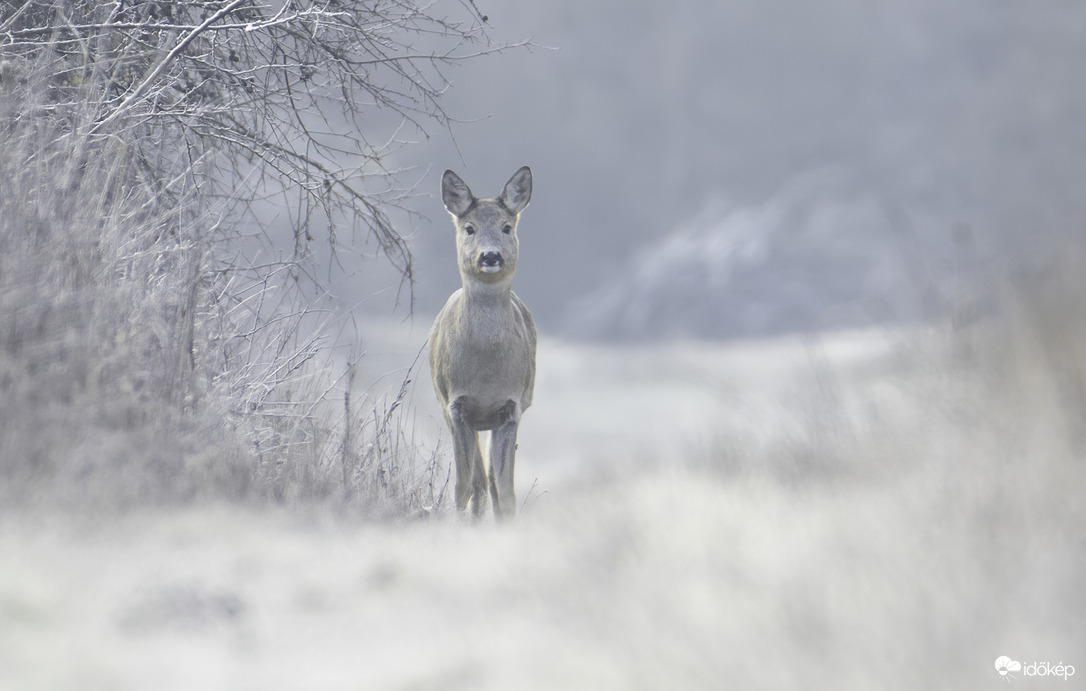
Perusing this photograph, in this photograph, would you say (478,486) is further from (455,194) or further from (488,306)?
(455,194)

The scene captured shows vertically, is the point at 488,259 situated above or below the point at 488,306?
above

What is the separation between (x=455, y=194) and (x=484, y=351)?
142cm

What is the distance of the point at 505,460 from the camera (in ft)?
21.0

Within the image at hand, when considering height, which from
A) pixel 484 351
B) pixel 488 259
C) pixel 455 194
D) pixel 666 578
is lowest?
pixel 666 578

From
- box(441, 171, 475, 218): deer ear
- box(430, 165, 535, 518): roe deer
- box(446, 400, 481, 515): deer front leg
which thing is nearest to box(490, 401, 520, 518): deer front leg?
box(430, 165, 535, 518): roe deer

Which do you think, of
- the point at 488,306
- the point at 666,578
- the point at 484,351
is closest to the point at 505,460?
the point at 484,351

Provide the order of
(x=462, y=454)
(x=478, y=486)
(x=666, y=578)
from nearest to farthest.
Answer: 1. (x=666, y=578)
2. (x=462, y=454)
3. (x=478, y=486)

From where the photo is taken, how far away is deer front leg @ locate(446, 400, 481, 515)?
255 inches

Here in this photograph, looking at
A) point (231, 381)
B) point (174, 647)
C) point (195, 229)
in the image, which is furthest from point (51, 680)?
point (195, 229)

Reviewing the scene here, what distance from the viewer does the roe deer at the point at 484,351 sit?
650 centimetres

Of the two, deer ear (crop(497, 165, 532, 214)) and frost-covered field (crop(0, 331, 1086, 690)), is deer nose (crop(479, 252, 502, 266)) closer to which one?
deer ear (crop(497, 165, 532, 214))

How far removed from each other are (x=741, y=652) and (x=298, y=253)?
6.34 metres

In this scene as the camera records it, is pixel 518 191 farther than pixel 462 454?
Yes

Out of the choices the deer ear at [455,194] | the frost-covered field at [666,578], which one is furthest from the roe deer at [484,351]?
the frost-covered field at [666,578]
